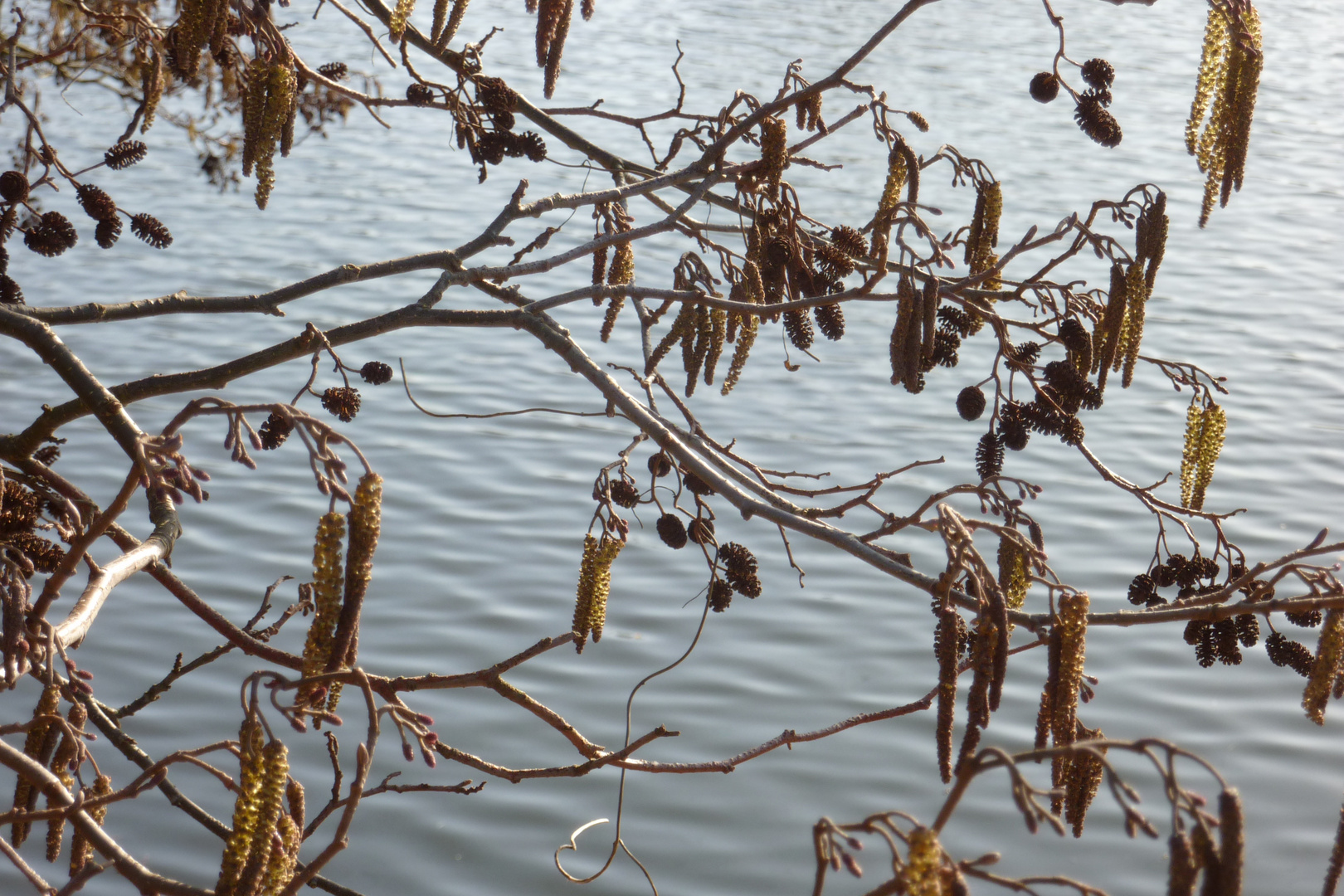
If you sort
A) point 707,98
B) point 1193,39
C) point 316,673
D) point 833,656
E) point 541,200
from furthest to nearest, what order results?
point 1193,39, point 707,98, point 833,656, point 541,200, point 316,673

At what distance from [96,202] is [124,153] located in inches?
11.8

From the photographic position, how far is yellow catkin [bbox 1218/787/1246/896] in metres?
1.03

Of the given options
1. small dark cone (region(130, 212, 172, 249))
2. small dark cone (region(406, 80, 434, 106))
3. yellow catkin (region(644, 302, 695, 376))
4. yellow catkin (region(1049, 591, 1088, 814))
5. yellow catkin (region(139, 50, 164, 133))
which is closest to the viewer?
yellow catkin (region(1049, 591, 1088, 814))

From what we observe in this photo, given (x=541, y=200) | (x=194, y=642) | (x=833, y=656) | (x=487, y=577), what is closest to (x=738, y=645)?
(x=833, y=656)

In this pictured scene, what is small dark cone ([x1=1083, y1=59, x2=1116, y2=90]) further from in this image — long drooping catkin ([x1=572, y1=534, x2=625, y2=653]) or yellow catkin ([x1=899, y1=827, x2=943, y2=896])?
yellow catkin ([x1=899, y1=827, x2=943, y2=896])

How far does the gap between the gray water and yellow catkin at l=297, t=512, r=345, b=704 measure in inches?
103

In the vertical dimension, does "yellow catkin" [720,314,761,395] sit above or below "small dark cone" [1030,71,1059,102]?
below

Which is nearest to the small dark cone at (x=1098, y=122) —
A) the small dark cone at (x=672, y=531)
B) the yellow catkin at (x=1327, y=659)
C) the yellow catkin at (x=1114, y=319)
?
the yellow catkin at (x=1114, y=319)

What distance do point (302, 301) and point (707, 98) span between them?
219 inches

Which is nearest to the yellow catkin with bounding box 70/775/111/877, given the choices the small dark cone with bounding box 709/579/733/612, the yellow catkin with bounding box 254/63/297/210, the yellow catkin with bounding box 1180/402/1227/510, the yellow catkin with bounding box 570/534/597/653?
the yellow catkin with bounding box 570/534/597/653

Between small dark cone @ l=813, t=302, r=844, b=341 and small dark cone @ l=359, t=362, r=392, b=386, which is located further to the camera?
small dark cone @ l=359, t=362, r=392, b=386

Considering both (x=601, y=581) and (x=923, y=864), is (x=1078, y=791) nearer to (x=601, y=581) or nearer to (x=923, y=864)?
(x=923, y=864)

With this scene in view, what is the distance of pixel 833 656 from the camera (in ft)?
16.9

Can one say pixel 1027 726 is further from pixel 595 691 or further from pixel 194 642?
pixel 194 642
